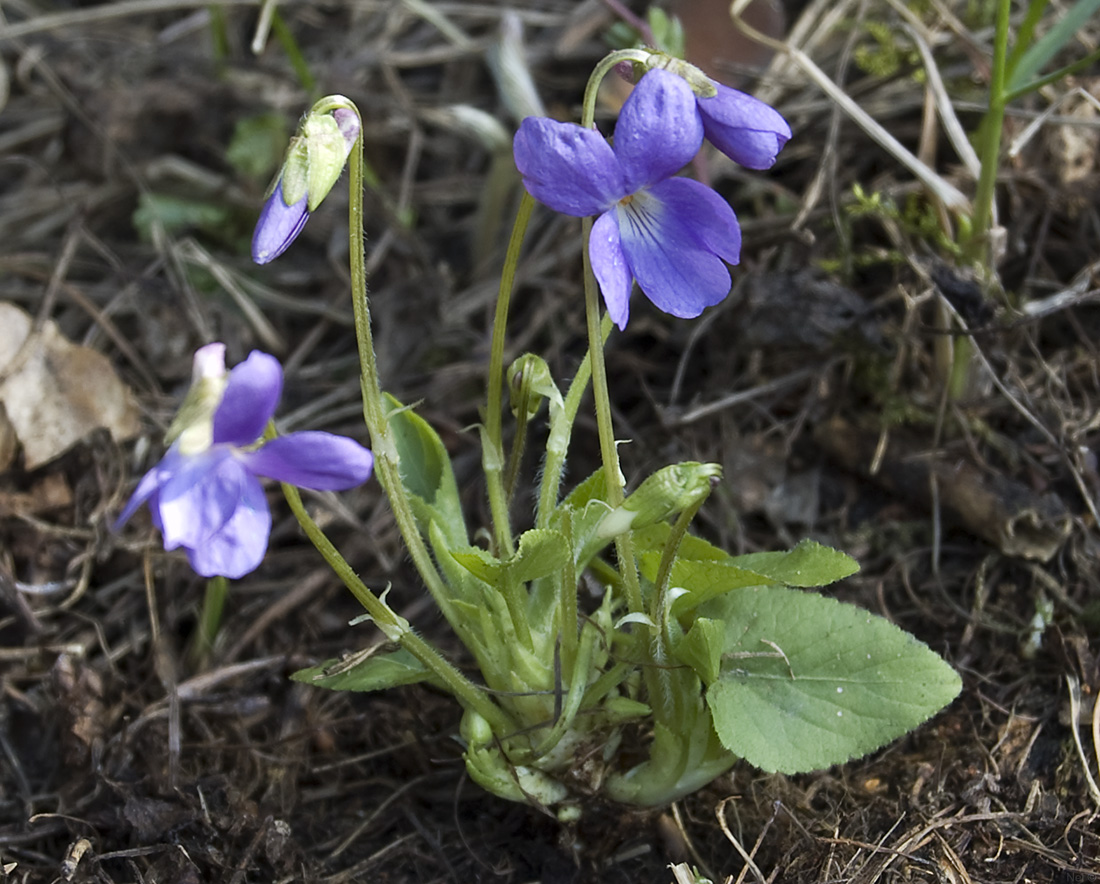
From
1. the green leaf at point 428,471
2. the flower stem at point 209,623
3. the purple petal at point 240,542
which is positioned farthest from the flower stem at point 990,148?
the flower stem at point 209,623

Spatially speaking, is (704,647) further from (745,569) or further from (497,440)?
(497,440)

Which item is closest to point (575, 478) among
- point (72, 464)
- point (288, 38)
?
point (72, 464)

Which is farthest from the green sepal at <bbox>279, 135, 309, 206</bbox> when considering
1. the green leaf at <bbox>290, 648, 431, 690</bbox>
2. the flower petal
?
the green leaf at <bbox>290, 648, 431, 690</bbox>

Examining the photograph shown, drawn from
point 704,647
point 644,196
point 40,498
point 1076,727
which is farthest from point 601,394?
point 40,498

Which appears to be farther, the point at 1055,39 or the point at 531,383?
the point at 1055,39

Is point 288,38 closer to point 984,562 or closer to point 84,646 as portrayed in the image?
point 84,646

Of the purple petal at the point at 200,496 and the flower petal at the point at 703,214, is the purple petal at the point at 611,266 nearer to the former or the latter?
the flower petal at the point at 703,214
